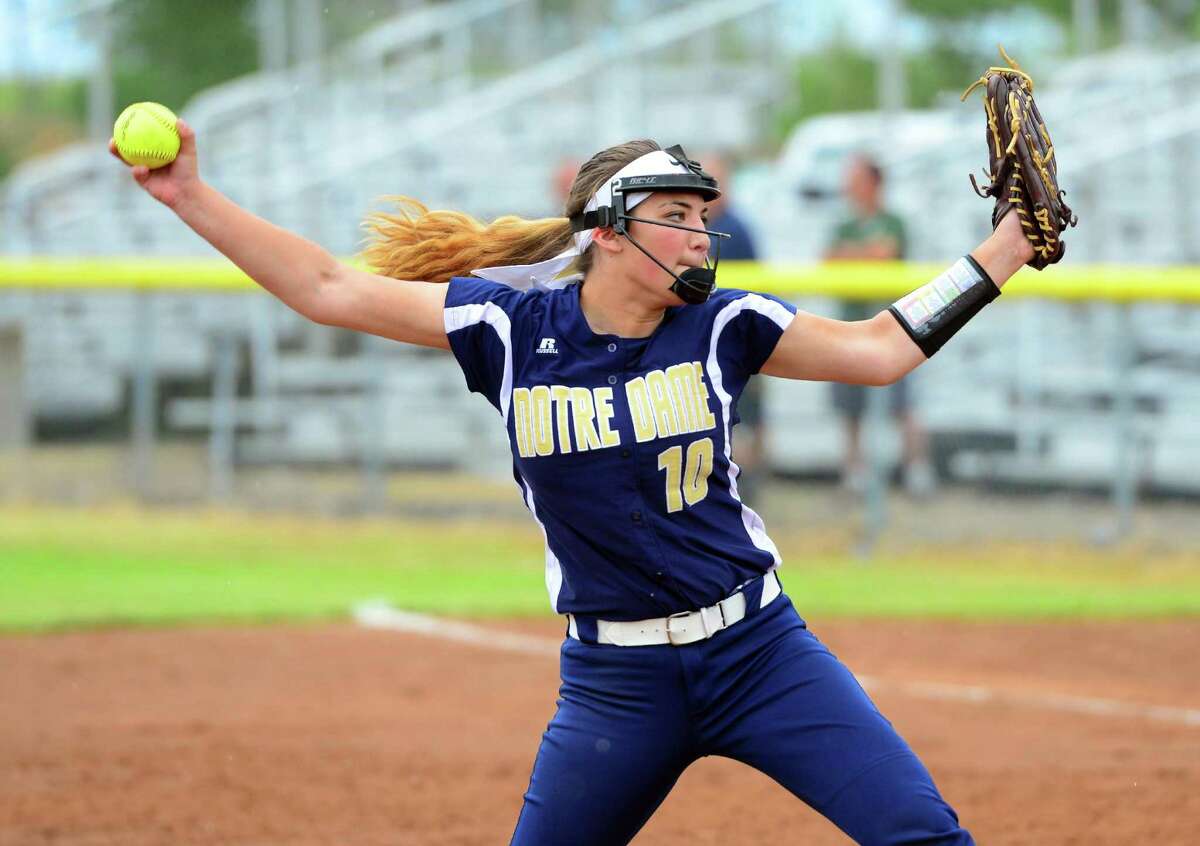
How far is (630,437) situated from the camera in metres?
3.64

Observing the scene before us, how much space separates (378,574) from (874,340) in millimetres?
7538

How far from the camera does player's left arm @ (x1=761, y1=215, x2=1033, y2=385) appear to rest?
375 cm

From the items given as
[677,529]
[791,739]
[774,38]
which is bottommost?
[791,739]

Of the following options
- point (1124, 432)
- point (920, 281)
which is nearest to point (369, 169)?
point (920, 281)

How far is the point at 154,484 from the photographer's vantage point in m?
12.4

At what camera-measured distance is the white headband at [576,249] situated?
3.76 meters

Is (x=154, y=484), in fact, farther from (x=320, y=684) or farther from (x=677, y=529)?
(x=677, y=529)

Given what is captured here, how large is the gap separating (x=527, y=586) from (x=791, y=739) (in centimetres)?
687

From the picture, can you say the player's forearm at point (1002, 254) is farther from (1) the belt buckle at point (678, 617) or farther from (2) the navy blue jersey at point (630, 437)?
(1) the belt buckle at point (678, 617)

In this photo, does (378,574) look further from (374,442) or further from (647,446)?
(647,446)

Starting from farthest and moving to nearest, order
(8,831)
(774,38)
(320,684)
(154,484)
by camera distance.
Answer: (774,38) < (154,484) < (320,684) < (8,831)

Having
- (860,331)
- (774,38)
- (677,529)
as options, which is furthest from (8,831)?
(774,38)

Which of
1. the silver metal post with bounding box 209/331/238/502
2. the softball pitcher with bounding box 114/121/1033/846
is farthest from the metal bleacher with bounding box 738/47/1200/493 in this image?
the softball pitcher with bounding box 114/121/1033/846

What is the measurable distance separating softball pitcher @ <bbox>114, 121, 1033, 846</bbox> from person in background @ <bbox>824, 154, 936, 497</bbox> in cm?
733
